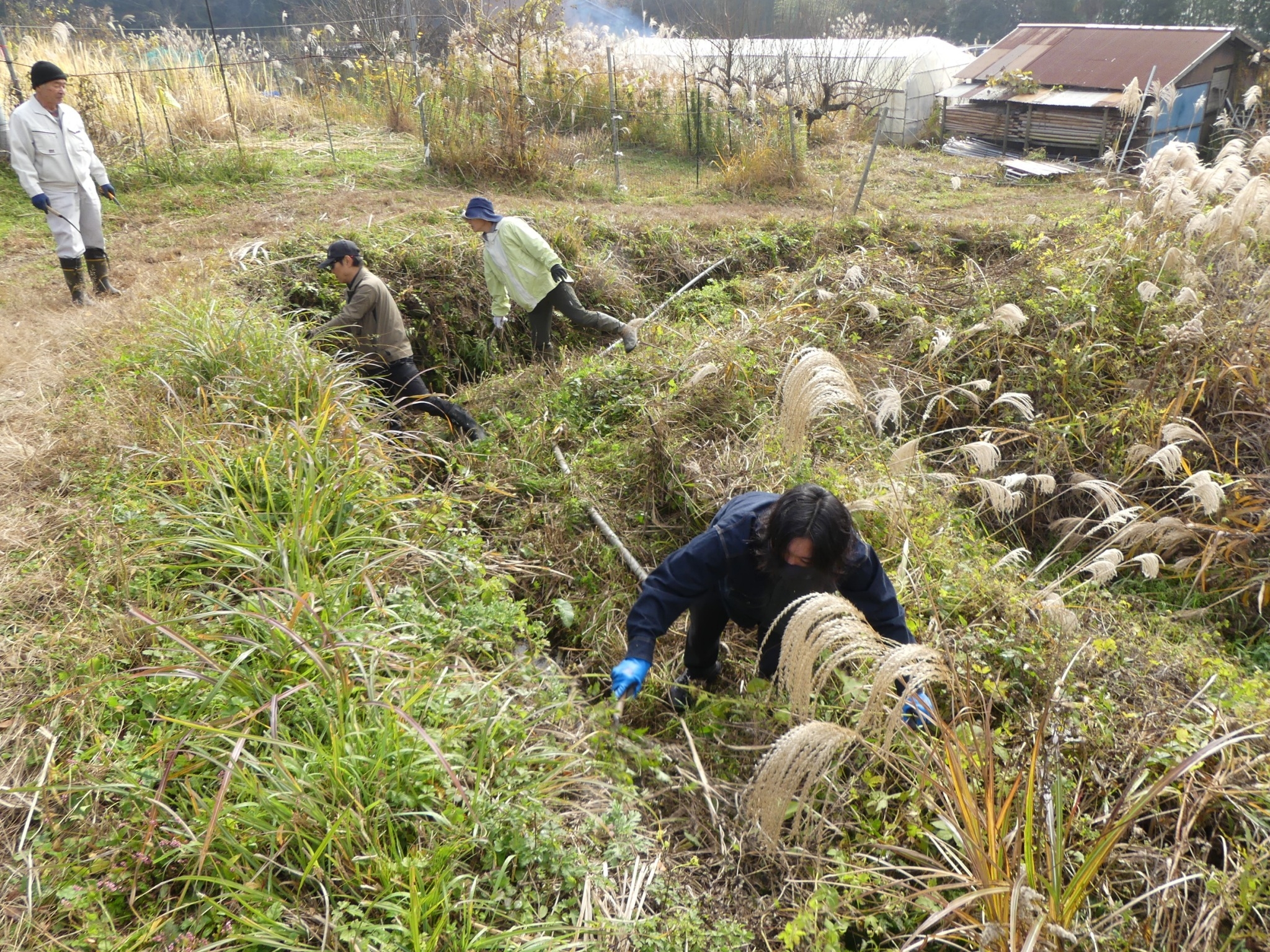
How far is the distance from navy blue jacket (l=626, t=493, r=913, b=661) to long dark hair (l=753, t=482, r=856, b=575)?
0.64 ft

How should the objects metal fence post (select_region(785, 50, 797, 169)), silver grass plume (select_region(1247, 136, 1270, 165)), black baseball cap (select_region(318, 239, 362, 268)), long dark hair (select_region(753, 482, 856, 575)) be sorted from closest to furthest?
long dark hair (select_region(753, 482, 856, 575)), black baseball cap (select_region(318, 239, 362, 268)), silver grass plume (select_region(1247, 136, 1270, 165)), metal fence post (select_region(785, 50, 797, 169))

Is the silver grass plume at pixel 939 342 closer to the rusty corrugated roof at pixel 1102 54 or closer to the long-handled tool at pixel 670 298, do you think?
the long-handled tool at pixel 670 298

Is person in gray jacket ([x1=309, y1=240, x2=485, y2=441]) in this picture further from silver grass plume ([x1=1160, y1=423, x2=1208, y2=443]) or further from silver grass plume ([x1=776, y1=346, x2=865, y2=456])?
silver grass plume ([x1=1160, y1=423, x2=1208, y2=443])

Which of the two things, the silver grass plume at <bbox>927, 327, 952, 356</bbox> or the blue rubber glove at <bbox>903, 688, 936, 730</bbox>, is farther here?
the silver grass plume at <bbox>927, 327, 952, 356</bbox>

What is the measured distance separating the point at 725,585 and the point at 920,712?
76 cm

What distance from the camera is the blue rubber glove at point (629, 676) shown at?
262cm

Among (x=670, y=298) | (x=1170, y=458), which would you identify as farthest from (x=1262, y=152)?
(x=670, y=298)

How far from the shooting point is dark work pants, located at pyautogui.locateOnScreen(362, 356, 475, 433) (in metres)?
5.20

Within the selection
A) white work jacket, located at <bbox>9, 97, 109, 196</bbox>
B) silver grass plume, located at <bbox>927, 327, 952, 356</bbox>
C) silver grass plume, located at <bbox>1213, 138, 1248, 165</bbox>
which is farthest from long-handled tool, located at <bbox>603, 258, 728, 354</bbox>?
silver grass plume, located at <bbox>1213, 138, 1248, 165</bbox>

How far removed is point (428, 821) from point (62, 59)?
35.4 ft

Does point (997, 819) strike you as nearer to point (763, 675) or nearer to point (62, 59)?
point (763, 675)

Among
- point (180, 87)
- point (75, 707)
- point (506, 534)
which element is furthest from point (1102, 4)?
point (75, 707)

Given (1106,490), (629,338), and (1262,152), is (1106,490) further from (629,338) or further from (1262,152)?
(1262,152)

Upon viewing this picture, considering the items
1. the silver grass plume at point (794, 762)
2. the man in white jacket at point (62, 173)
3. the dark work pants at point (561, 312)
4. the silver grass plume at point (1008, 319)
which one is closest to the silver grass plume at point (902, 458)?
the silver grass plume at point (794, 762)
